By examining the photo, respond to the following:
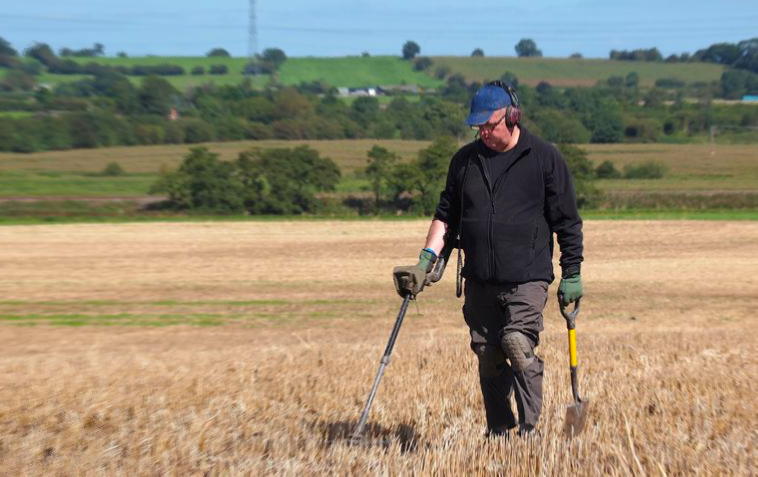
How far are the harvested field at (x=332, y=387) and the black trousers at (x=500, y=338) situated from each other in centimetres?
25

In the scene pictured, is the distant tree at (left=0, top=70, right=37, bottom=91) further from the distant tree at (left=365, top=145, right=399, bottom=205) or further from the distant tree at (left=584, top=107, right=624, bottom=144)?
the distant tree at (left=365, top=145, right=399, bottom=205)

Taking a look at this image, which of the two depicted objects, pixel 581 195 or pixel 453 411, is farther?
pixel 581 195

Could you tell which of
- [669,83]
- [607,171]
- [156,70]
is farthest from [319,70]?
[607,171]

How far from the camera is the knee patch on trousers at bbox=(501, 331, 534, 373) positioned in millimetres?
5879

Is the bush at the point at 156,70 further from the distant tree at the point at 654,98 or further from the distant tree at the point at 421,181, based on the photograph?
the distant tree at the point at 421,181

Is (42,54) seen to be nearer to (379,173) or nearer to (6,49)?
(6,49)

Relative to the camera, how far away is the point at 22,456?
5262 mm

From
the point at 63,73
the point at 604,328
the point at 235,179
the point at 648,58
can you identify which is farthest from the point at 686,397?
the point at 648,58

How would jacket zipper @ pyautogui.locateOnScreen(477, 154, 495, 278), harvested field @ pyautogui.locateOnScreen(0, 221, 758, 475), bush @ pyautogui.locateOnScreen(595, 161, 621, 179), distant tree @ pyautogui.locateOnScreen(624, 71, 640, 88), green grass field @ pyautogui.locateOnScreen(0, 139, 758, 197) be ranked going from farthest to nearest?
distant tree @ pyautogui.locateOnScreen(624, 71, 640, 88), bush @ pyautogui.locateOnScreen(595, 161, 621, 179), green grass field @ pyautogui.locateOnScreen(0, 139, 758, 197), jacket zipper @ pyautogui.locateOnScreen(477, 154, 495, 278), harvested field @ pyautogui.locateOnScreen(0, 221, 758, 475)

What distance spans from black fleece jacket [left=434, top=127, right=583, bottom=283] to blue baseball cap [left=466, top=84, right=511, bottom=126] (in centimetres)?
26

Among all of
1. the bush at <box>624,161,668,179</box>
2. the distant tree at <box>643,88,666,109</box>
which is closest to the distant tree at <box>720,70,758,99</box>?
the distant tree at <box>643,88,666,109</box>

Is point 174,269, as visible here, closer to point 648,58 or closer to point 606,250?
point 606,250

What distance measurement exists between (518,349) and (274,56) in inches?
5695

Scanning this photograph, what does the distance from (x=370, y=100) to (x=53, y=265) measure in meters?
71.1
